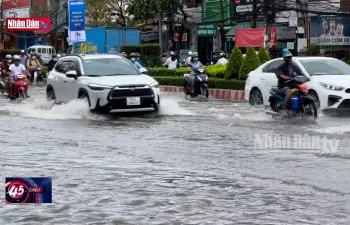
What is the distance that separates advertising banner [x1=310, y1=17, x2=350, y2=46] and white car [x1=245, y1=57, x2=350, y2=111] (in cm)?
2495

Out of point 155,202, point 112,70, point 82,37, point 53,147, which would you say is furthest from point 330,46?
point 155,202

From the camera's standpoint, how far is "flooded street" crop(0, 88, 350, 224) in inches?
264

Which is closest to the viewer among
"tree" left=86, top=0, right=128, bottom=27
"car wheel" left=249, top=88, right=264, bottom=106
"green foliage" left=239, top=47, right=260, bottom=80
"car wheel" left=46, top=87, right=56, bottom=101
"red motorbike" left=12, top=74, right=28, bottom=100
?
"car wheel" left=249, top=88, right=264, bottom=106

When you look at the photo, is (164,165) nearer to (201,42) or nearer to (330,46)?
(330,46)

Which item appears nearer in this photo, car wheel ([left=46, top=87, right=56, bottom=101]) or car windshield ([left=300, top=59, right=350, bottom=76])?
car windshield ([left=300, top=59, right=350, bottom=76])

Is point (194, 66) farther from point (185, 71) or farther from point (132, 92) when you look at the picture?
point (132, 92)

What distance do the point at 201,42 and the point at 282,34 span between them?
463 inches

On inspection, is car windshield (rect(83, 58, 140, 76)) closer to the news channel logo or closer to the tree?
the news channel logo

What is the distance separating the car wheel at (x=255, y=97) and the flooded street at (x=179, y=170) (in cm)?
321

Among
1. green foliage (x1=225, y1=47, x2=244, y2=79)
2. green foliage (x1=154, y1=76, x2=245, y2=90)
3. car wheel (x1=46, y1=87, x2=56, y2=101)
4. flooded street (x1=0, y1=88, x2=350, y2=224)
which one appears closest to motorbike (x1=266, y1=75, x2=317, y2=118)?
flooded street (x1=0, y1=88, x2=350, y2=224)

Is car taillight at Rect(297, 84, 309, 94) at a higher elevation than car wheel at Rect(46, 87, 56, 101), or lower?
higher

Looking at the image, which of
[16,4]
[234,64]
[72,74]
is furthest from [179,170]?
[16,4]

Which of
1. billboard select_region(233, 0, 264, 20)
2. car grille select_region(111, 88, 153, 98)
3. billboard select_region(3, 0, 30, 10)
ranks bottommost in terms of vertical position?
car grille select_region(111, 88, 153, 98)

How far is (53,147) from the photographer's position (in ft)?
37.2
